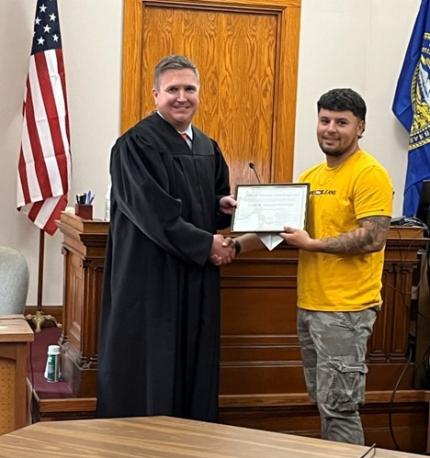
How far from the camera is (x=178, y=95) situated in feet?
10.2

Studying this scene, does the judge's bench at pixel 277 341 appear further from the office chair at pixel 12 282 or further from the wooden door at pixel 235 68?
the wooden door at pixel 235 68

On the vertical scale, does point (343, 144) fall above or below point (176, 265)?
above

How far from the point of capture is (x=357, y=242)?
2.80m

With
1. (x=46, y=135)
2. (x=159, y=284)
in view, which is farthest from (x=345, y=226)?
(x=46, y=135)

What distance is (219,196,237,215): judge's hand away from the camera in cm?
324

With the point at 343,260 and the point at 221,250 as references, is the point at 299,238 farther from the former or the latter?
the point at 221,250

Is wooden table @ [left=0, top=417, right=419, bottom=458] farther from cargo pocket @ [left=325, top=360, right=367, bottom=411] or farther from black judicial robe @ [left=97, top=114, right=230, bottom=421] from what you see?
black judicial robe @ [left=97, top=114, right=230, bottom=421]

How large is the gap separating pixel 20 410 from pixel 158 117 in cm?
116

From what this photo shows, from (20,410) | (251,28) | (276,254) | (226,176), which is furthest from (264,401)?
(251,28)

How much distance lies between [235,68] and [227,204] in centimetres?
239

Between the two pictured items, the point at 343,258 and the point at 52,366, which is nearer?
the point at 343,258

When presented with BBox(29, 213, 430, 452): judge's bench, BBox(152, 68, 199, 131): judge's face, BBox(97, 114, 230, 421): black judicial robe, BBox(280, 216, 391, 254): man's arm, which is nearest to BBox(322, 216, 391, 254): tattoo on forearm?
BBox(280, 216, 391, 254): man's arm

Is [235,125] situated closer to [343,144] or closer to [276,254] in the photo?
[276,254]

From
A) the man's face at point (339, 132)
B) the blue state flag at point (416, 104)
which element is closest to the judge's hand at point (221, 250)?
the man's face at point (339, 132)
